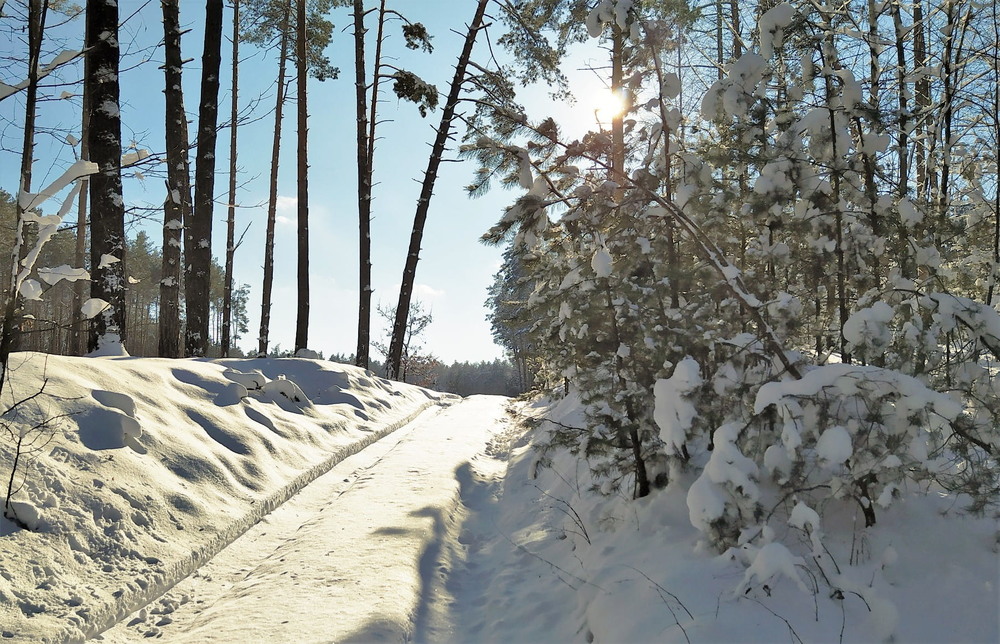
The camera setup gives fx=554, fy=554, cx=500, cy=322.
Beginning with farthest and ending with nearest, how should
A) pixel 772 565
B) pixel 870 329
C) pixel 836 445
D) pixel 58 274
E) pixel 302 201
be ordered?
1. pixel 302 201
2. pixel 58 274
3. pixel 870 329
4. pixel 836 445
5. pixel 772 565

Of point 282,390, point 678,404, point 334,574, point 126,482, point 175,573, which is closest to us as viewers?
point 678,404

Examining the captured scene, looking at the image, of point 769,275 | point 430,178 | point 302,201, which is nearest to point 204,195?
point 302,201

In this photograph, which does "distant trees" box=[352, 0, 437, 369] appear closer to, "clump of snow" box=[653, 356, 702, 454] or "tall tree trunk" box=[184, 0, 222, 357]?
"tall tree trunk" box=[184, 0, 222, 357]

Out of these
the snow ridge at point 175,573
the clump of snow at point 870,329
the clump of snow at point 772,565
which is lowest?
the snow ridge at point 175,573

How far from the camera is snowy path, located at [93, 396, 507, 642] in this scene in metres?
2.90

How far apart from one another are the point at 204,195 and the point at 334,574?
8077 mm

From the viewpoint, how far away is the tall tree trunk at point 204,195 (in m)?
9.38

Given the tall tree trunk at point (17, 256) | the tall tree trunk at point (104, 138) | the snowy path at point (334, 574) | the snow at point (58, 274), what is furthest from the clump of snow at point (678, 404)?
the tall tree trunk at point (104, 138)

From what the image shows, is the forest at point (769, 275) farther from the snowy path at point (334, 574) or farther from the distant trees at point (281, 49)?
the distant trees at point (281, 49)

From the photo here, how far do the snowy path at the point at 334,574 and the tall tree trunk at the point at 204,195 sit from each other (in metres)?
4.99

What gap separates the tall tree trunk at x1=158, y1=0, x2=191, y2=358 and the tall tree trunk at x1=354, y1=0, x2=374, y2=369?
591 cm

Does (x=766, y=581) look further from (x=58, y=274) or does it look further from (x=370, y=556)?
(x=58, y=274)

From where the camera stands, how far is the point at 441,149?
51.1 feet

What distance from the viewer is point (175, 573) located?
11.1ft
